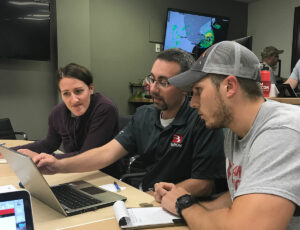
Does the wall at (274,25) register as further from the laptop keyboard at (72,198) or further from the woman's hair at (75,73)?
the laptop keyboard at (72,198)

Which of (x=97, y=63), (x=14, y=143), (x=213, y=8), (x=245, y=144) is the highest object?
(x=213, y=8)

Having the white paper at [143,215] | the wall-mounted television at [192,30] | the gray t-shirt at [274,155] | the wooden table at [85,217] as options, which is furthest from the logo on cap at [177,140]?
the wall-mounted television at [192,30]

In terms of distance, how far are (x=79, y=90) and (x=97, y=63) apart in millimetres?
2241

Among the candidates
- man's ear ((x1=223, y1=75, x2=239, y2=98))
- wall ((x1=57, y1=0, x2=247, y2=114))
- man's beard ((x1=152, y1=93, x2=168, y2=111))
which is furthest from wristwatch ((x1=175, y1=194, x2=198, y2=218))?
wall ((x1=57, y1=0, x2=247, y2=114))

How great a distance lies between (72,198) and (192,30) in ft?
13.2

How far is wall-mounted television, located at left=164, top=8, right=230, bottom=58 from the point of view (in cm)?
445

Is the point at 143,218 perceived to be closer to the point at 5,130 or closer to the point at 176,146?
the point at 176,146

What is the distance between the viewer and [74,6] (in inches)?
142

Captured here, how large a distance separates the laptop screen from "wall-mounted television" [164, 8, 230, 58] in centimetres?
391

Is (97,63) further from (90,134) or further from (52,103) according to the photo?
(90,134)

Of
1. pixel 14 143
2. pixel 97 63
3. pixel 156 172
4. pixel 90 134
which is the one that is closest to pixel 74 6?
pixel 97 63

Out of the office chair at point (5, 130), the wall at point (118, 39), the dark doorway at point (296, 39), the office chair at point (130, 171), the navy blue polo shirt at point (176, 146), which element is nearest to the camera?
the navy blue polo shirt at point (176, 146)

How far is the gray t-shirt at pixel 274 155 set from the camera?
0.72m

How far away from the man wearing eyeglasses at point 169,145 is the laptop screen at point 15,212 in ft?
2.13
